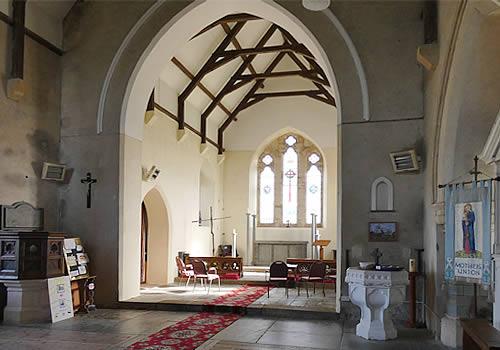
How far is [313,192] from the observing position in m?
16.6

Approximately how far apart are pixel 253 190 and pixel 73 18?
29.7ft

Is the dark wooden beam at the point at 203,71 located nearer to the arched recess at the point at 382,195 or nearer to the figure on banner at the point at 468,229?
the arched recess at the point at 382,195

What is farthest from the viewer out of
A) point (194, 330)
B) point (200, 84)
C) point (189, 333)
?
point (200, 84)

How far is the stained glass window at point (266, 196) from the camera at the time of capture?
1689 cm

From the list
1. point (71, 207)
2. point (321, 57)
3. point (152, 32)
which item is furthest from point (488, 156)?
point (71, 207)

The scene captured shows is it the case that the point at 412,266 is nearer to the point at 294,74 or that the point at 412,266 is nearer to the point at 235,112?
the point at 294,74

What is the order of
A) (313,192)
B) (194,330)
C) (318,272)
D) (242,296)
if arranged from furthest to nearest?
(313,192) → (318,272) → (242,296) → (194,330)

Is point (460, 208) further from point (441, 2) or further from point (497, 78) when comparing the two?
point (441, 2)

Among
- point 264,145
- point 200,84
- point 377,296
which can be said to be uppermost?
point 200,84

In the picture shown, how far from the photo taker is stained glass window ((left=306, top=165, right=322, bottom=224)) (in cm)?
1650

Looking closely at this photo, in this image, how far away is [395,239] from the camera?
7.45 metres

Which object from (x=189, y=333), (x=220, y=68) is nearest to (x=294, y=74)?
(x=220, y=68)

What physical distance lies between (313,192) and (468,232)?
11.2 m

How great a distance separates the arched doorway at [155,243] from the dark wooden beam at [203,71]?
6.44 feet
